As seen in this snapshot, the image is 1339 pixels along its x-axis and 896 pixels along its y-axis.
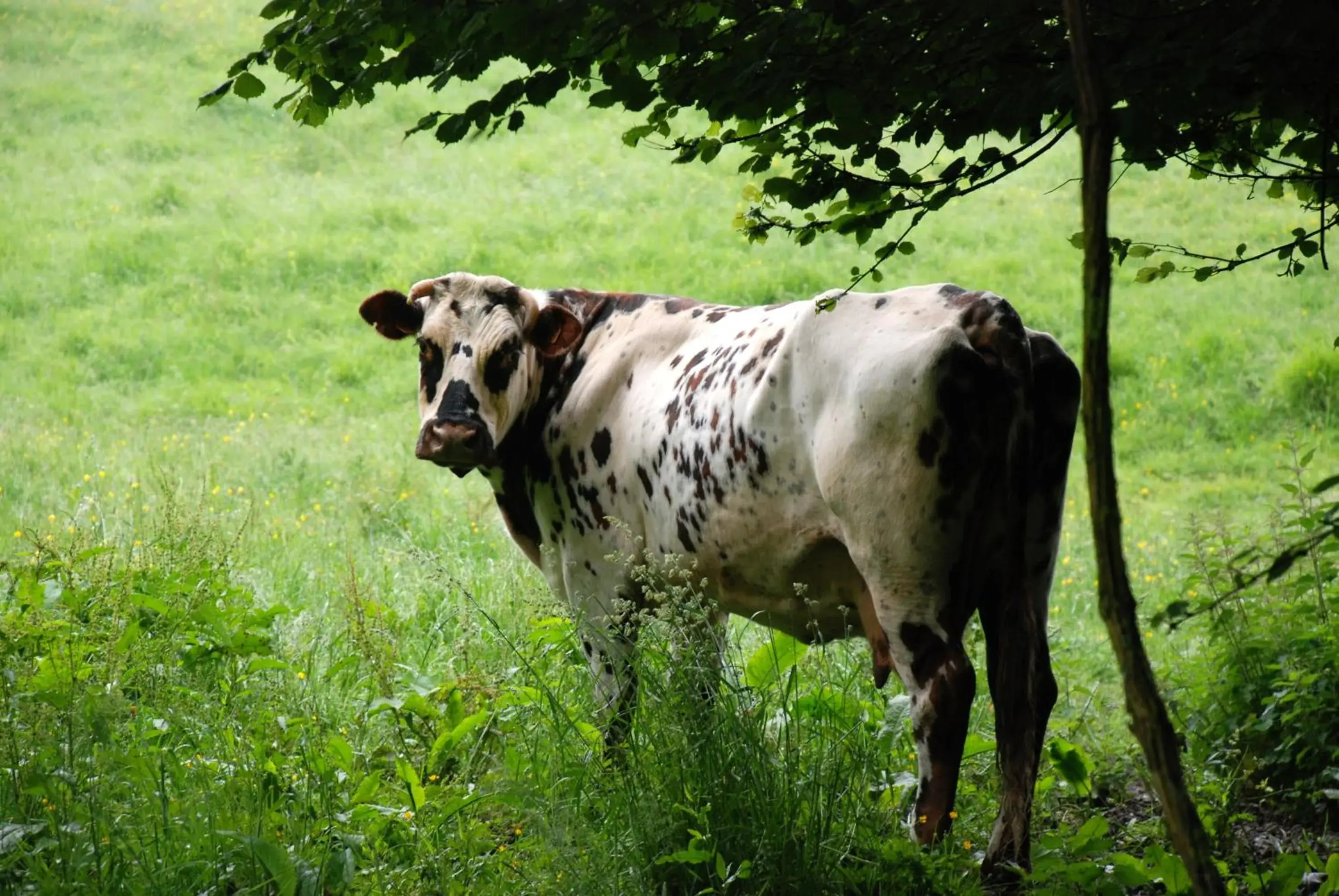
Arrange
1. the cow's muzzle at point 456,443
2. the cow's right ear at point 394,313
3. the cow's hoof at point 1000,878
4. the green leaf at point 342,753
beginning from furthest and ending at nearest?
the cow's right ear at point 394,313 < the cow's muzzle at point 456,443 < the green leaf at point 342,753 < the cow's hoof at point 1000,878

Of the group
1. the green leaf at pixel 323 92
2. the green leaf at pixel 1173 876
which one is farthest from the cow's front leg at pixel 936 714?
the green leaf at pixel 323 92

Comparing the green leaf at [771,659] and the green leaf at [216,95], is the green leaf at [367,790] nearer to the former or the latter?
the green leaf at [771,659]

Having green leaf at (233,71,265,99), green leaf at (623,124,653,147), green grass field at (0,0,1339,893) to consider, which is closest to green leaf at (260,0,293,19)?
green leaf at (233,71,265,99)

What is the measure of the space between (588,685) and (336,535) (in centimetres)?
438

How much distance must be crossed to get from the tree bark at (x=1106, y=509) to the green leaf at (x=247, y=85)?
218 centimetres

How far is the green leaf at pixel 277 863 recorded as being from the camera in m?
3.47

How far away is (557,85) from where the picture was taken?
349 centimetres

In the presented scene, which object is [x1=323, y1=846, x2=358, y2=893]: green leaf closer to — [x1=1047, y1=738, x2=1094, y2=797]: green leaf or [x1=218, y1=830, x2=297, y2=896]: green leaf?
[x1=218, y1=830, x2=297, y2=896]: green leaf

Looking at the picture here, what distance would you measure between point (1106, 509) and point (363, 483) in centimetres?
830

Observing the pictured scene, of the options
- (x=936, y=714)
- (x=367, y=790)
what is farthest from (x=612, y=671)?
(x=936, y=714)

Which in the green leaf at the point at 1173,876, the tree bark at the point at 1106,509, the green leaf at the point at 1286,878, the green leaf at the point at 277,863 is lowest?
the green leaf at the point at 277,863

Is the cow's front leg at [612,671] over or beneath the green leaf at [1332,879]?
beneath

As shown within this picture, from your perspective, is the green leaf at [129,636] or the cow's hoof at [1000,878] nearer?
the cow's hoof at [1000,878]

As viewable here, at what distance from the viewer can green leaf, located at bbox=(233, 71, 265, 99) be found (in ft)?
11.8
